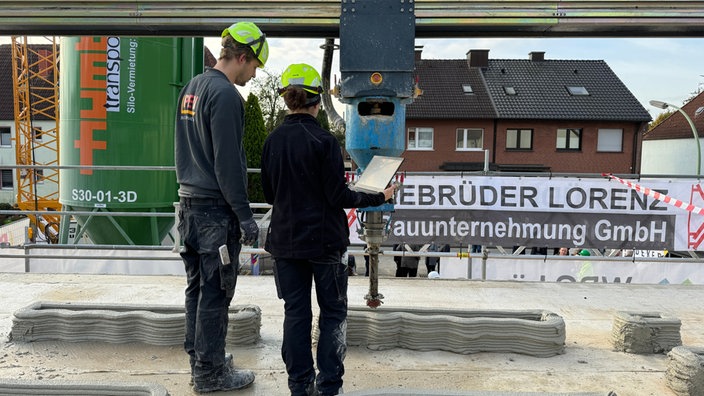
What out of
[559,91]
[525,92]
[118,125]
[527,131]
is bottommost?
[118,125]

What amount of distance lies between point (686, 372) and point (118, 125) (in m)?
10.1

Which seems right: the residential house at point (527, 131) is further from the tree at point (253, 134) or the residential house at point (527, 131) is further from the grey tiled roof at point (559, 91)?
the tree at point (253, 134)

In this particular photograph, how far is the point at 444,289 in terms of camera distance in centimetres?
629

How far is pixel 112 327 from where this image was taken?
417 cm

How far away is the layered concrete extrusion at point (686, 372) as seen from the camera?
3.36 meters

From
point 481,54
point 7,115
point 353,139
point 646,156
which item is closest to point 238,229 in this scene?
point 353,139

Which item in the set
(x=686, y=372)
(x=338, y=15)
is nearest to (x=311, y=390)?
(x=686, y=372)

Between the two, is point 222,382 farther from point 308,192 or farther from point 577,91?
point 577,91

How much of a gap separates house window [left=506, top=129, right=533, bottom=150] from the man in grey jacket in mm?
30595

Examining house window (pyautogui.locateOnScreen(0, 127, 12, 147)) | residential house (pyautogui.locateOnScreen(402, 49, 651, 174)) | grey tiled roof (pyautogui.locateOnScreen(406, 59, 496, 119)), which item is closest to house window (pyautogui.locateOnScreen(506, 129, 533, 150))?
residential house (pyautogui.locateOnScreen(402, 49, 651, 174))

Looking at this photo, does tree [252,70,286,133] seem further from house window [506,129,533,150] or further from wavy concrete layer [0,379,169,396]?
wavy concrete layer [0,379,169,396]

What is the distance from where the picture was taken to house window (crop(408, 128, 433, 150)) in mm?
31922

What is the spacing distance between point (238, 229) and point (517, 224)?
239 inches

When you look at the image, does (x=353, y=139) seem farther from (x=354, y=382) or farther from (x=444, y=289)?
(x=444, y=289)
